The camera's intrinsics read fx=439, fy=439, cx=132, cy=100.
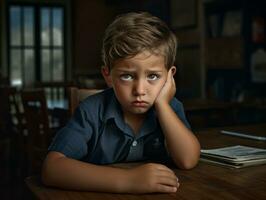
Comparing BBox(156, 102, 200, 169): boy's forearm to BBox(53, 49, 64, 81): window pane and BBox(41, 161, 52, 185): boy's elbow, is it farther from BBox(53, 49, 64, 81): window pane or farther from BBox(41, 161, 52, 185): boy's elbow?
BBox(53, 49, 64, 81): window pane

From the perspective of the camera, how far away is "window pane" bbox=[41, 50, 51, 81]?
8.26 m

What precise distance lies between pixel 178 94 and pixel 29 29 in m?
3.94

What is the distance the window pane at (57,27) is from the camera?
828cm

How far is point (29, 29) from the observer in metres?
8.12

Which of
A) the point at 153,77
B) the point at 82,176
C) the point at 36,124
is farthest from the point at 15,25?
the point at 82,176

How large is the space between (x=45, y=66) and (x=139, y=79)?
7.56 meters

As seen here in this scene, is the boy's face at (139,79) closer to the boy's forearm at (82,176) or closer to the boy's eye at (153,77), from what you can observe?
the boy's eye at (153,77)

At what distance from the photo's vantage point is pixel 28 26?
26.6 feet

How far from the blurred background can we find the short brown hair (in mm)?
1211

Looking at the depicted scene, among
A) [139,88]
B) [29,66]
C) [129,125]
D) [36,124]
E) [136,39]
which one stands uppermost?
[136,39]

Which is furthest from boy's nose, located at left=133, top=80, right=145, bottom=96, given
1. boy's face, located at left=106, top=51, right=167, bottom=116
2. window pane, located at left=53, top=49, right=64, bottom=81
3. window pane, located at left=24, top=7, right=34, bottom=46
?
window pane, located at left=53, top=49, right=64, bottom=81

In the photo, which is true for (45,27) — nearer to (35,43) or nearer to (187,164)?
(35,43)

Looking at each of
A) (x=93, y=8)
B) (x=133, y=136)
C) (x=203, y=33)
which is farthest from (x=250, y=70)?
(x=93, y=8)

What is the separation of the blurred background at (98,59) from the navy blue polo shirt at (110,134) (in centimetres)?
109
